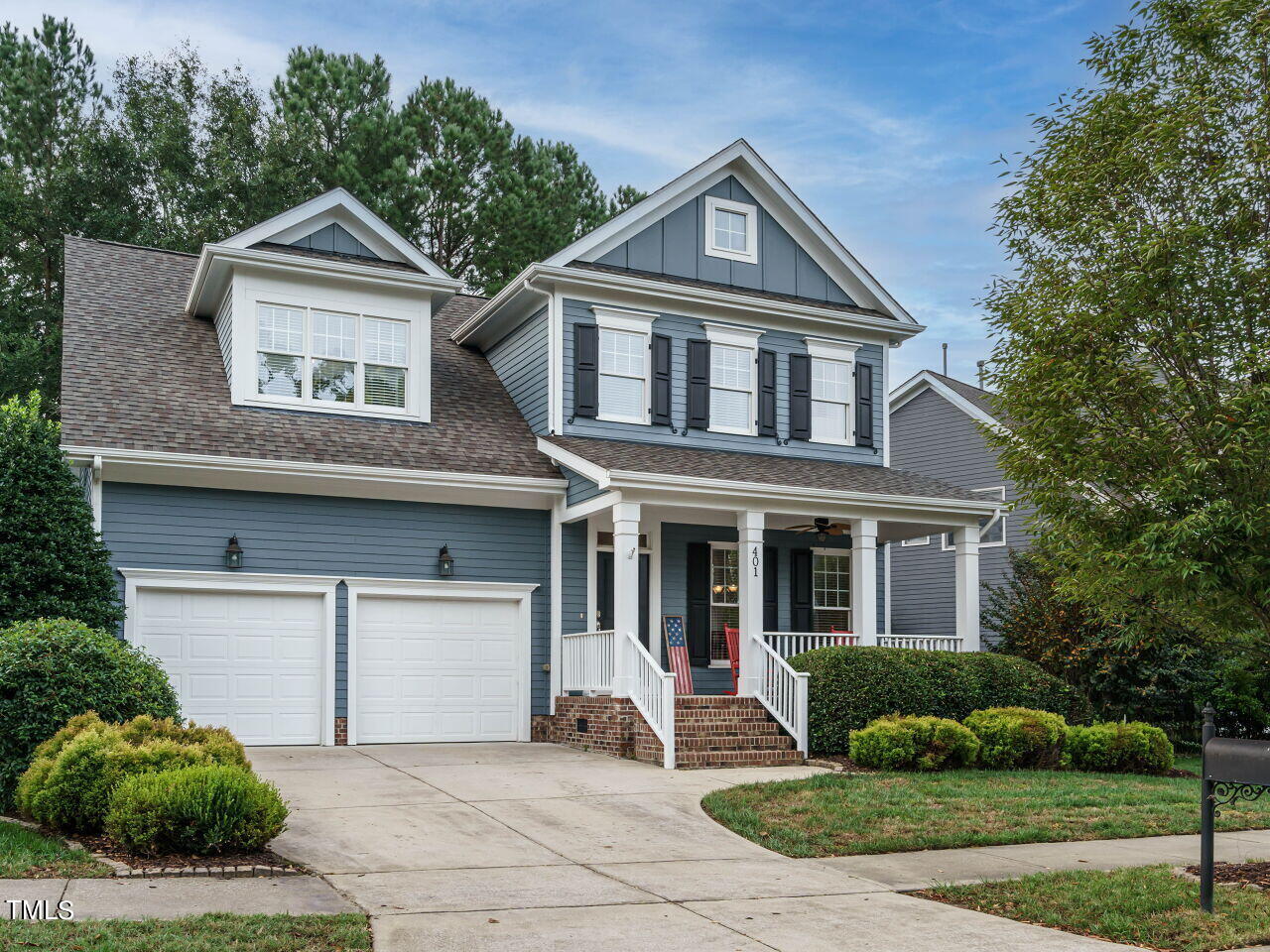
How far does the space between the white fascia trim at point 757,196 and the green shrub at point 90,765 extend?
9453 mm

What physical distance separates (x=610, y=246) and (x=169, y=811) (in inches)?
459

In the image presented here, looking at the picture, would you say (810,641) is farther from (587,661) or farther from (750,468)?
(587,661)

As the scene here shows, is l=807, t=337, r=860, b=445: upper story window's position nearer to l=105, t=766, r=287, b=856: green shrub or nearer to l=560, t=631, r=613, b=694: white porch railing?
l=560, t=631, r=613, b=694: white porch railing

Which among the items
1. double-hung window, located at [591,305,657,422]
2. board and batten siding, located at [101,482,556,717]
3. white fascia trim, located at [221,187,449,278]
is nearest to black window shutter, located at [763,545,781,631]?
double-hung window, located at [591,305,657,422]

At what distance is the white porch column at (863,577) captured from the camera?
16656 mm

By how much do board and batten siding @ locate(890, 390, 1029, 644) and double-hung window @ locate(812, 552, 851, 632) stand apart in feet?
19.0

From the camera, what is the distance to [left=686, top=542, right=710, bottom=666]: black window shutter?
58.1 ft

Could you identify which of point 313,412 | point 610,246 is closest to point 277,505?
point 313,412

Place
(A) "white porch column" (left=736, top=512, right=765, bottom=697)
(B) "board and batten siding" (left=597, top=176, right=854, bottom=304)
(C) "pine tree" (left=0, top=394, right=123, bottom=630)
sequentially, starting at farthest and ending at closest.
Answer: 1. (B) "board and batten siding" (left=597, top=176, right=854, bottom=304)
2. (A) "white porch column" (left=736, top=512, right=765, bottom=697)
3. (C) "pine tree" (left=0, top=394, right=123, bottom=630)

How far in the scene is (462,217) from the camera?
1238 inches

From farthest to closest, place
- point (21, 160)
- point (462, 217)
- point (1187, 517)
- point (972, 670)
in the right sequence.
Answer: point (462, 217), point (21, 160), point (972, 670), point (1187, 517)

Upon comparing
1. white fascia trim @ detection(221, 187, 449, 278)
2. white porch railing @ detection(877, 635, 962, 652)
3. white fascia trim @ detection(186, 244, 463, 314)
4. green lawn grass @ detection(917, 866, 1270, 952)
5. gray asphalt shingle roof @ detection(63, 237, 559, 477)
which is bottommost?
green lawn grass @ detection(917, 866, 1270, 952)

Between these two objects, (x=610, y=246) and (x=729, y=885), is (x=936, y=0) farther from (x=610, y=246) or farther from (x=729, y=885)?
(x=729, y=885)

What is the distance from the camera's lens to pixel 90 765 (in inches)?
342
